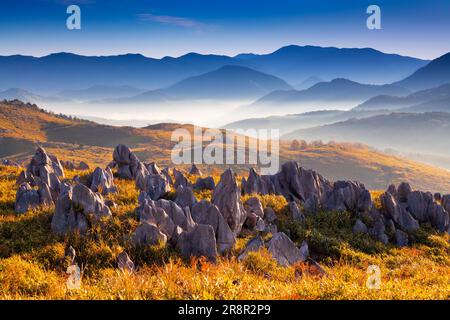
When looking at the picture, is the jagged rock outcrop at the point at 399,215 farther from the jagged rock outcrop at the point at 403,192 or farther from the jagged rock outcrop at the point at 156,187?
the jagged rock outcrop at the point at 156,187

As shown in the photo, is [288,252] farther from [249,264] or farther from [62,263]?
[62,263]

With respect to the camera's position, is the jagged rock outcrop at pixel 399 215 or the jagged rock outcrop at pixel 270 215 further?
the jagged rock outcrop at pixel 399 215

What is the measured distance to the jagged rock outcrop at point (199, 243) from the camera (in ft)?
42.2

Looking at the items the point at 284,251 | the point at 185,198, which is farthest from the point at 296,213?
the point at 185,198

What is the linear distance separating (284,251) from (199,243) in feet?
10.8

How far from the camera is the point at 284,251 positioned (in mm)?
14148

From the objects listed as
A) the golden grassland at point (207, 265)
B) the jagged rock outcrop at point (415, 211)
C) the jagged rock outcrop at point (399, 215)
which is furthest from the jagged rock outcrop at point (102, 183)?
the jagged rock outcrop at point (415, 211)

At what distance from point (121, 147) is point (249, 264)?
46.8 ft

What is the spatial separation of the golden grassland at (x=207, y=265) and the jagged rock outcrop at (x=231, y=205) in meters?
0.94

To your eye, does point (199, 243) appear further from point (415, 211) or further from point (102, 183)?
point (415, 211)

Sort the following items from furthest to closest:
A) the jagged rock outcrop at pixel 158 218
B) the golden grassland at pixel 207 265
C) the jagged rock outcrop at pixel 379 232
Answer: the jagged rock outcrop at pixel 379 232 < the jagged rock outcrop at pixel 158 218 < the golden grassland at pixel 207 265

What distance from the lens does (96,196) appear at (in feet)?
49.9

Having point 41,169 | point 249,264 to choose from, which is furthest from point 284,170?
point 41,169
